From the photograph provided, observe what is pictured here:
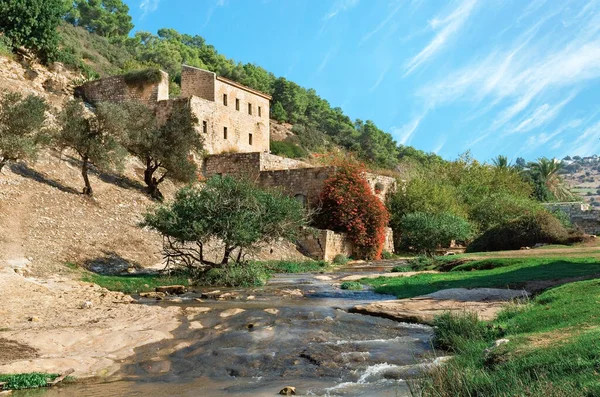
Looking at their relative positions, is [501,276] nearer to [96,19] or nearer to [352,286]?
[352,286]

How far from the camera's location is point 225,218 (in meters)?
18.9

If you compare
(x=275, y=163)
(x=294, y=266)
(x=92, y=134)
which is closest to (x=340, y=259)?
(x=294, y=266)

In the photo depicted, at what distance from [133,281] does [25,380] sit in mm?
9995

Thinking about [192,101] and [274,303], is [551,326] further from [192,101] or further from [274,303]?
[192,101]

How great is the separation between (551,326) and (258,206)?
502 inches

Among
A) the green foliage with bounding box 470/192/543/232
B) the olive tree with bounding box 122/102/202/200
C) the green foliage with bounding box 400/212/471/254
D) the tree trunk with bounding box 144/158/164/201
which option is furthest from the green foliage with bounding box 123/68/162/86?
the green foliage with bounding box 470/192/543/232

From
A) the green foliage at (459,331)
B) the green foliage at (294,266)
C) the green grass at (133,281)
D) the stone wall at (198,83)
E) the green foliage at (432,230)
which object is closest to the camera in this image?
the green foliage at (459,331)

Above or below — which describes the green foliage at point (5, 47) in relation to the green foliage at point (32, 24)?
below

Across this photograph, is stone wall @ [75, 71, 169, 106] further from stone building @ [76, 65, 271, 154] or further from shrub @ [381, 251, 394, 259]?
shrub @ [381, 251, 394, 259]

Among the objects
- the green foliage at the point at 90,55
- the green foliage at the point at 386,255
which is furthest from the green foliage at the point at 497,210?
the green foliage at the point at 90,55

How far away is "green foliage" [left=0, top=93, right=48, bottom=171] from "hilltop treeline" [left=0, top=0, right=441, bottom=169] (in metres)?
17.4

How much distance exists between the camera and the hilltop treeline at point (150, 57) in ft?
130

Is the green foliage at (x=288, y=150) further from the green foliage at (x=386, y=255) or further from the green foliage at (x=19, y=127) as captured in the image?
the green foliage at (x=19, y=127)

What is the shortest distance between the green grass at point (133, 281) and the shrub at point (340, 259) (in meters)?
12.8
